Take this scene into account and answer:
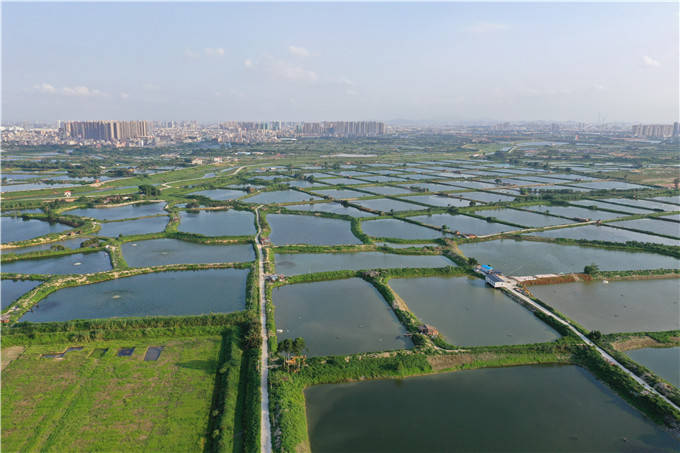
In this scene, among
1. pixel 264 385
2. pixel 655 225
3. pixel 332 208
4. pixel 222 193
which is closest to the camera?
pixel 264 385

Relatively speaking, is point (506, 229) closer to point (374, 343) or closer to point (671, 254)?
point (671, 254)

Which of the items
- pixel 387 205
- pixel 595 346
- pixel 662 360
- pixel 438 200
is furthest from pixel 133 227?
pixel 662 360

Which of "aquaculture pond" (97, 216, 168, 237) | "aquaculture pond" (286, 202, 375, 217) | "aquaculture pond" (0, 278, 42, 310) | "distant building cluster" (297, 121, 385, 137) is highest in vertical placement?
"distant building cluster" (297, 121, 385, 137)

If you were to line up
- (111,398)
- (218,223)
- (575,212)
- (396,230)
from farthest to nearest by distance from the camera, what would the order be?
1. (575,212)
2. (218,223)
3. (396,230)
4. (111,398)

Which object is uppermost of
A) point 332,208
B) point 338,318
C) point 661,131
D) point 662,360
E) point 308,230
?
point 661,131

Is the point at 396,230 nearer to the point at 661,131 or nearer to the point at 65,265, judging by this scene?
the point at 65,265

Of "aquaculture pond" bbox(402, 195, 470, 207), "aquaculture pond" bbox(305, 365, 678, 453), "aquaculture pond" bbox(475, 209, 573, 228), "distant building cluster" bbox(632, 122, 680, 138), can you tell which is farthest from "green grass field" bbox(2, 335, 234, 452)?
"distant building cluster" bbox(632, 122, 680, 138)

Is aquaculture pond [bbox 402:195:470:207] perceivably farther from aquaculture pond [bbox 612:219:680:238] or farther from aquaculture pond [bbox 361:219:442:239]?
aquaculture pond [bbox 612:219:680:238]
